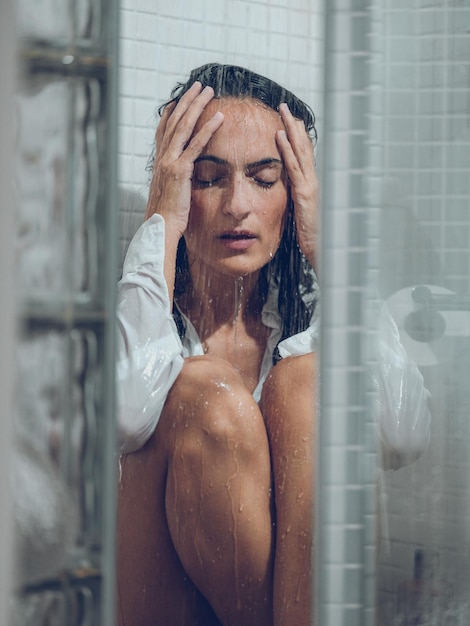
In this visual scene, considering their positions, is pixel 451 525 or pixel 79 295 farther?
pixel 451 525

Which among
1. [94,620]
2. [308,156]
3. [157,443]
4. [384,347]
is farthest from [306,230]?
[94,620]

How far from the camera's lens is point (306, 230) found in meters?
1.29

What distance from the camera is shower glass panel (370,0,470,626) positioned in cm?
118

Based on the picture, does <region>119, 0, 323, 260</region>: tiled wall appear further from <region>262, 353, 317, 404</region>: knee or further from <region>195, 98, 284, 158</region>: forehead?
<region>262, 353, 317, 404</region>: knee

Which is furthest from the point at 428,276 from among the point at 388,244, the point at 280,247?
the point at 280,247

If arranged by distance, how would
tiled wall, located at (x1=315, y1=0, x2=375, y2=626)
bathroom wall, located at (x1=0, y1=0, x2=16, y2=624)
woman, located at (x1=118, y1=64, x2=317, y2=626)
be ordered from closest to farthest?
bathroom wall, located at (x1=0, y1=0, x2=16, y2=624)
tiled wall, located at (x1=315, y1=0, x2=375, y2=626)
woman, located at (x1=118, y1=64, x2=317, y2=626)

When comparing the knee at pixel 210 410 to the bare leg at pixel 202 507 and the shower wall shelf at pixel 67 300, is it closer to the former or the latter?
the bare leg at pixel 202 507

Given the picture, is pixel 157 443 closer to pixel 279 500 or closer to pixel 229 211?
pixel 279 500

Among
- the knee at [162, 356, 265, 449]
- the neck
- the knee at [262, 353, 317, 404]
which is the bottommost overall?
the knee at [162, 356, 265, 449]

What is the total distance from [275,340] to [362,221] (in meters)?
0.23

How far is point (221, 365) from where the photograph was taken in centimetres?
128

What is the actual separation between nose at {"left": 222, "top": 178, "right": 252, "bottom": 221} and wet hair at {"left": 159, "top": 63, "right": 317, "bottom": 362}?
62mm

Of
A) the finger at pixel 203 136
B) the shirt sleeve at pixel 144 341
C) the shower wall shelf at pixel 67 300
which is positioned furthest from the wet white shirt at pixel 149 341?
the shower wall shelf at pixel 67 300

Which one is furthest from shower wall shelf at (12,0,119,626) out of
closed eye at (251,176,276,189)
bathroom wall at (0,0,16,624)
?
closed eye at (251,176,276,189)
